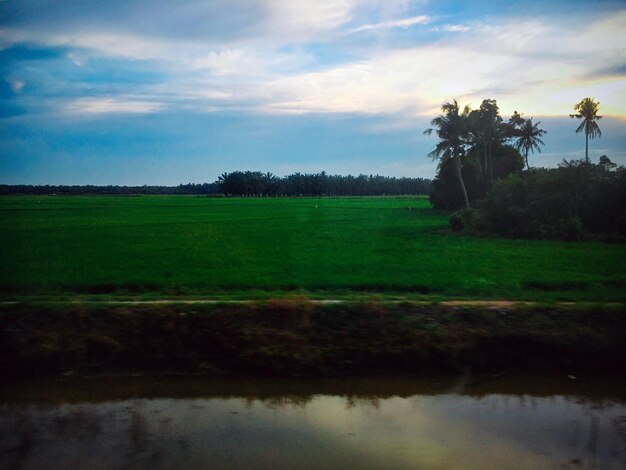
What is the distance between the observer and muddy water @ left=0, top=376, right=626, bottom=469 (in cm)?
545

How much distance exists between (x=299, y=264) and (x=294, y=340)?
4.91 m

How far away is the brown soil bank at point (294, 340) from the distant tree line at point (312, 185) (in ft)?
48.6

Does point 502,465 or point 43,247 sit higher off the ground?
point 43,247

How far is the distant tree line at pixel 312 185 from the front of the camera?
28998 mm

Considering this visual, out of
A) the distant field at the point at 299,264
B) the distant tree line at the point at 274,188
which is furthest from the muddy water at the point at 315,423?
the distant tree line at the point at 274,188

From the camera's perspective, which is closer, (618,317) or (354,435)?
(354,435)

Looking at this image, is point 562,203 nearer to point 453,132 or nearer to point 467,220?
point 467,220

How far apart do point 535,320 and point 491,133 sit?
2859cm

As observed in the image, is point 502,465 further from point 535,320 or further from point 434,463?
point 535,320

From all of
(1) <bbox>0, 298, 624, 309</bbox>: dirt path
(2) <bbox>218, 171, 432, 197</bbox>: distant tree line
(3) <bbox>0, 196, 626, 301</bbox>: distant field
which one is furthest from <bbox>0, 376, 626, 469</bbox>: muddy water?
(2) <bbox>218, 171, 432, 197</bbox>: distant tree line

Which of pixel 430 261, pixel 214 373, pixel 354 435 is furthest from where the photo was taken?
pixel 430 261

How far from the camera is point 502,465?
17.6 ft

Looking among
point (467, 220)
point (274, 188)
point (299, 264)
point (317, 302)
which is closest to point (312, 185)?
point (274, 188)

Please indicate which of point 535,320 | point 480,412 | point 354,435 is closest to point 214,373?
point 354,435
